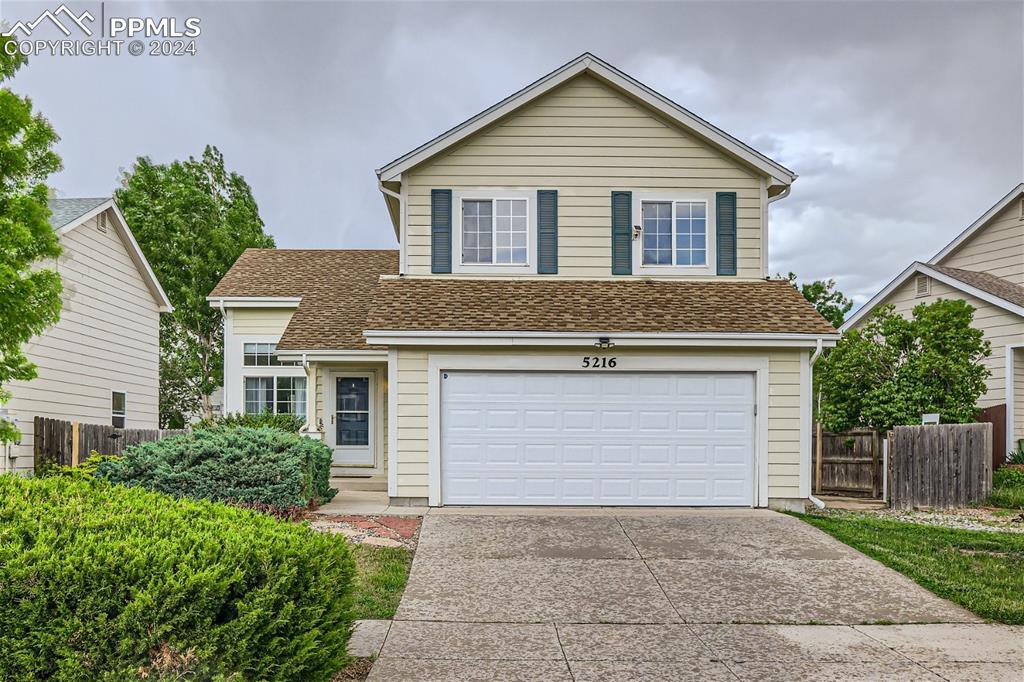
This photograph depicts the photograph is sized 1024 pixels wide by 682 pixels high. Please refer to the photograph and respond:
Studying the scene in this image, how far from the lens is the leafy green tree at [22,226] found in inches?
477

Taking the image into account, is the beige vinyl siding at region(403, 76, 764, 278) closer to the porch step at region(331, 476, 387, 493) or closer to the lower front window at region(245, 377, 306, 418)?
the porch step at region(331, 476, 387, 493)

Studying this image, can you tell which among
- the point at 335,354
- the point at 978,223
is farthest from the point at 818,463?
the point at 335,354

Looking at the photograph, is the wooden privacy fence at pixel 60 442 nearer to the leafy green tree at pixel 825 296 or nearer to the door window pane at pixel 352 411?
the door window pane at pixel 352 411

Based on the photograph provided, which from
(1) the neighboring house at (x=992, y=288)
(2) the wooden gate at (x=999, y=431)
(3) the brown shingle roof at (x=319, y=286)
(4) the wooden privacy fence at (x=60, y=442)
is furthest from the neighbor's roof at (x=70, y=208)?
(2) the wooden gate at (x=999, y=431)

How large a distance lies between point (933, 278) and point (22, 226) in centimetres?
1992

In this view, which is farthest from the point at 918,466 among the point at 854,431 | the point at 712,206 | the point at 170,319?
the point at 170,319

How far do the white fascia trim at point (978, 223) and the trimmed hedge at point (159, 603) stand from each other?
21.5 m

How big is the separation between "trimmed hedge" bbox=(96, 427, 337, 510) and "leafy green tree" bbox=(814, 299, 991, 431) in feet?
38.8

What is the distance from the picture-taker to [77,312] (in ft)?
60.7

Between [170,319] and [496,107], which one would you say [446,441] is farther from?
[170,319]

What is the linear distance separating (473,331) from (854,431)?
9.33 metres

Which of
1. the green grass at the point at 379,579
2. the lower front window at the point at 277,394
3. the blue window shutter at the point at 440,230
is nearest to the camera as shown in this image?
the green grass at the point at 379,579

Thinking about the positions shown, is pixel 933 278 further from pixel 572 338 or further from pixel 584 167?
pixel 572 338

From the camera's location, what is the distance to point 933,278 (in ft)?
68.4
